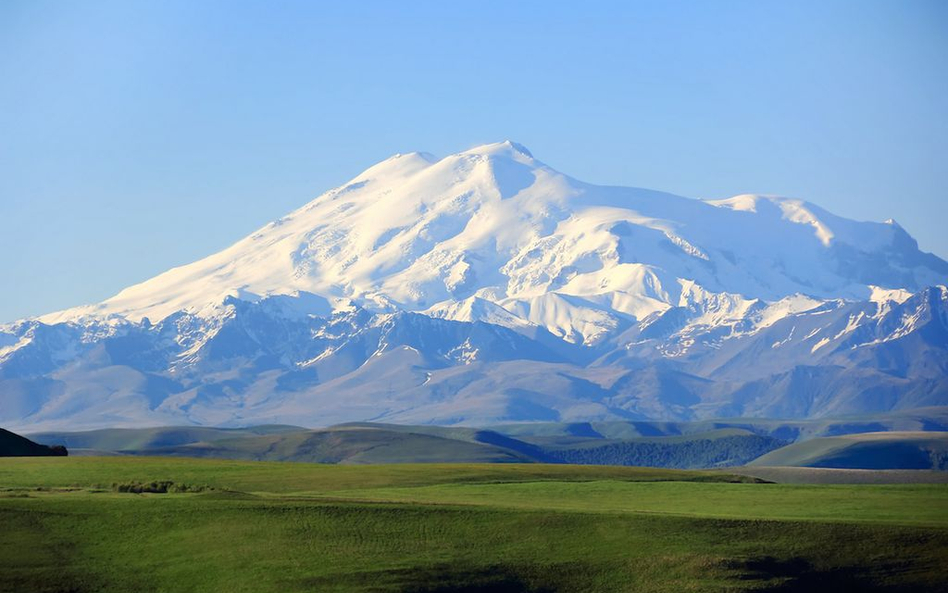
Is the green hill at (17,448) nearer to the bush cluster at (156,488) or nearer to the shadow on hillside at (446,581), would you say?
the bush cluster at (156,488)

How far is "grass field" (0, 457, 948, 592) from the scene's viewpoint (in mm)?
86500

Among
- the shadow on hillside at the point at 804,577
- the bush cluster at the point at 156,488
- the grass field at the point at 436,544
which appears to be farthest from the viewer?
the bush cluster at the point at 156,488

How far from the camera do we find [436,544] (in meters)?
93.6

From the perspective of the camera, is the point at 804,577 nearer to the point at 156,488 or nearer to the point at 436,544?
the point at 436,544

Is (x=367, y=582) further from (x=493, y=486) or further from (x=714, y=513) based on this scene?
(x=493, y=486)

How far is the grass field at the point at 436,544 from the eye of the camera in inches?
3406

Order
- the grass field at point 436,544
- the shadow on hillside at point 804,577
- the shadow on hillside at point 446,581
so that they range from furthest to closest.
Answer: the shadow on hillside at point 804,577
the grass field at point 436,544
the shadow on hillside at point 446,581

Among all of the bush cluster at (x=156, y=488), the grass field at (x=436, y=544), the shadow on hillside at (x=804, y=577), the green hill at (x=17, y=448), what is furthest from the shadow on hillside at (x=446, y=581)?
the green hill at (x=17, y=448)

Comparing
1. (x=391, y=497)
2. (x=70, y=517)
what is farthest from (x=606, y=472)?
(x=70, y=517)

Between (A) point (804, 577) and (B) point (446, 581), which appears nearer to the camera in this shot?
(B) point (446, 581)

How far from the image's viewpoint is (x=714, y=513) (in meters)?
107

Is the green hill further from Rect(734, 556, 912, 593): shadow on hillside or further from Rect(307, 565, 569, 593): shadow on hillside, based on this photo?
Rect(734, 556, 912, 593): shadow on hillside

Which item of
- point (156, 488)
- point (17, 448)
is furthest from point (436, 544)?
point (17, 448)

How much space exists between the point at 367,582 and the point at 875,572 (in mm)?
28276
